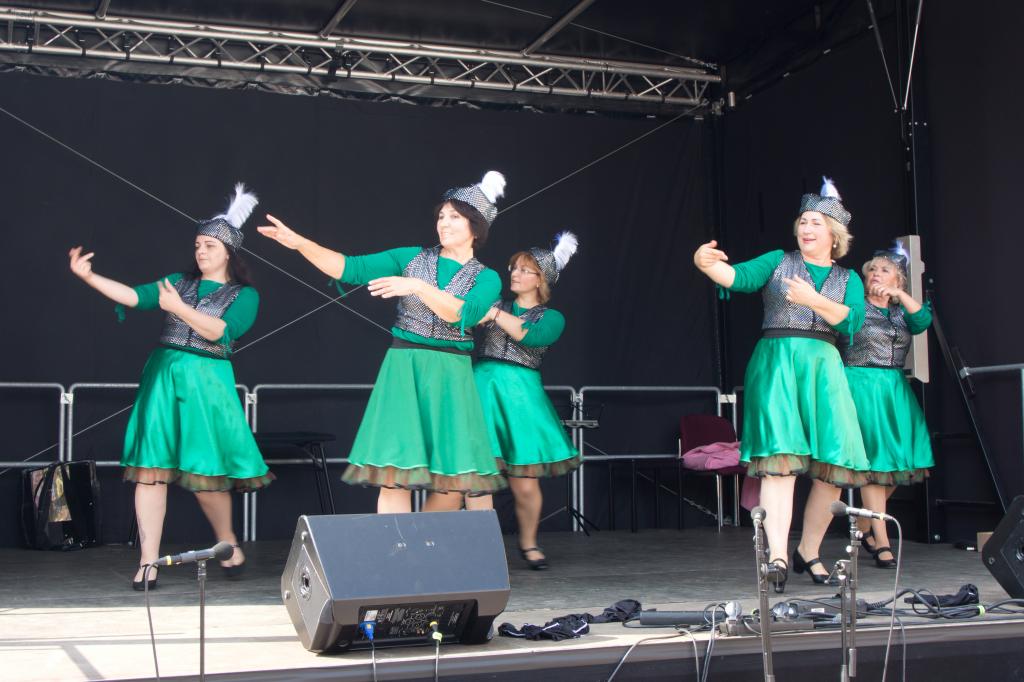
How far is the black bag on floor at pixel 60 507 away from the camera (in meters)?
6.50

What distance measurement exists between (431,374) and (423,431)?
0.21 metres

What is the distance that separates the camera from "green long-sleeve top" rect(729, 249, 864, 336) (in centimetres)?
443

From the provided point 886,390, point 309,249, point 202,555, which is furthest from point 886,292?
point 202,555

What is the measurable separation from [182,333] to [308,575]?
7.18ft

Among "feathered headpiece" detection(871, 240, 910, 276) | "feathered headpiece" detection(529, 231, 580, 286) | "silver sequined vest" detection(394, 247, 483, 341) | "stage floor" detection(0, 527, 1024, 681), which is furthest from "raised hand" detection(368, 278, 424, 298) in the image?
"feathered headpiece" detection(871, 240, 910, 276)

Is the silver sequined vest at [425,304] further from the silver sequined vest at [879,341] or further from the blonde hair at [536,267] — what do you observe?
the silver sequined vest at [879,341]

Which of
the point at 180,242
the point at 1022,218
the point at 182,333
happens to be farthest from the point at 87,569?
the point at 1022,218

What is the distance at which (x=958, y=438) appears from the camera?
637 cm

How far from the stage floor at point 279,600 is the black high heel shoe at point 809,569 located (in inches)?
1.9

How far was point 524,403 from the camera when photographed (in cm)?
549

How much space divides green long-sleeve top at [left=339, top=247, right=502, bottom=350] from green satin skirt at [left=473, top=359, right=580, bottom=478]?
1166 millimetres

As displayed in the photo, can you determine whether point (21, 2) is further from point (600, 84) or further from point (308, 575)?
point (308, 575)

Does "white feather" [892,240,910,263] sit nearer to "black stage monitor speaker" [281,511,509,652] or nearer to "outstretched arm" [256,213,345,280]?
"outstretched arm" [256,213,345,280]

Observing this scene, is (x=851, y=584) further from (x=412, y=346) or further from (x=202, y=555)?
(x=412, y=346)
